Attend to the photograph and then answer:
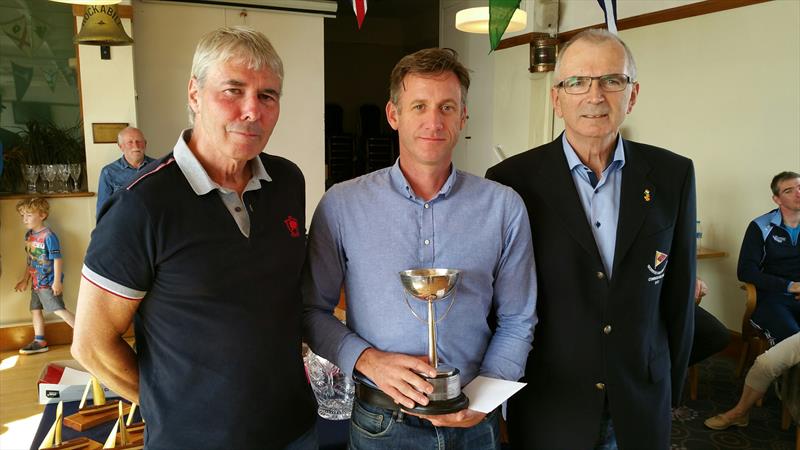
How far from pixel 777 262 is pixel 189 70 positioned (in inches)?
221

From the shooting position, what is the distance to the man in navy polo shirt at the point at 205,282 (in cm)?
129

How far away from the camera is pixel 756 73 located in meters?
4.88

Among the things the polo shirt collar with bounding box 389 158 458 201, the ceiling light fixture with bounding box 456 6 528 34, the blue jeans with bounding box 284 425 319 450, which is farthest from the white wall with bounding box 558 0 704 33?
the blue jeans with bounding box 284 425 319 450

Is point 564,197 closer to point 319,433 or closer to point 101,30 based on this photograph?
point 319,433

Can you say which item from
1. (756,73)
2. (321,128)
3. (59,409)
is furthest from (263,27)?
(59,409)

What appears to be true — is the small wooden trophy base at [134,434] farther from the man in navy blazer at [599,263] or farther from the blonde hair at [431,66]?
the blonde hair at [431,66]

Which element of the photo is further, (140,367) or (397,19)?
(397,19)

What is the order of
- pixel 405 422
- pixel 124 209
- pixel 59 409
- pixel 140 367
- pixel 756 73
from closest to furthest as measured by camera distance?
pixel 124 209 < pixel 140 367 < pixel 405 422 < pixel 59 409 < pixel 756 73

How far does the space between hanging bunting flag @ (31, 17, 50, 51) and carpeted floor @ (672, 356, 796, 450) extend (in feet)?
19.2

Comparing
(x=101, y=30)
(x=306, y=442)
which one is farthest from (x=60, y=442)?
(x=101, y=30)

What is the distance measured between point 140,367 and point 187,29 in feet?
19.3

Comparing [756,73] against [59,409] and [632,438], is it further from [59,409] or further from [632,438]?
[59,409]

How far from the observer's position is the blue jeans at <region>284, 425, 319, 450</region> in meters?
1.53

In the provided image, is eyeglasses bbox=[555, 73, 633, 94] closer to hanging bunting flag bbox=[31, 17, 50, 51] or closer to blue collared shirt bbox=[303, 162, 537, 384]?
blue collared shirt bbox=[303, 162, 537, 384]
